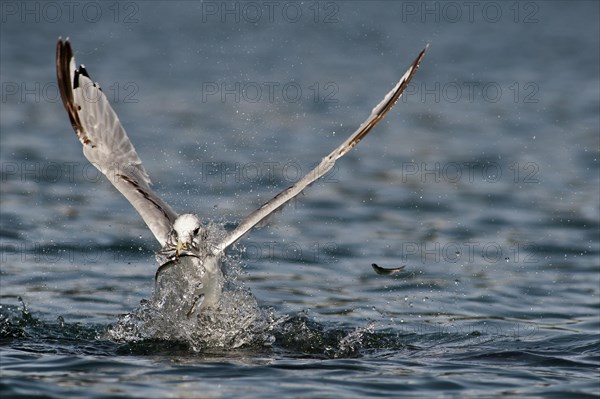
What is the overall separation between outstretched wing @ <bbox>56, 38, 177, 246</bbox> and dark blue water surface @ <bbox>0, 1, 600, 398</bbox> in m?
0.86

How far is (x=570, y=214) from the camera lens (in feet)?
54.5

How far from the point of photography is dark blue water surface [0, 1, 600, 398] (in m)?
10.1

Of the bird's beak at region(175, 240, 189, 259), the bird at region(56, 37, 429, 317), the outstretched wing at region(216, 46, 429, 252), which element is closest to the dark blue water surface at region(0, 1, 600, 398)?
the bird at region(56, 37, 429, 317)

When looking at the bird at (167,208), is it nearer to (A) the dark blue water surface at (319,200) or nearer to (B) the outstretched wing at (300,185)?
(B) the outstretched wing at (300,185)

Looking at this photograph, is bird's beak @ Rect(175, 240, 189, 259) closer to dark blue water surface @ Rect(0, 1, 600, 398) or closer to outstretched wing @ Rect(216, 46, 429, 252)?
outstretched wing @ Rect(216, 46, 429, 252)

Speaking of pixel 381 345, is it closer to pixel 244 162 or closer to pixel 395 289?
pixel 395 289

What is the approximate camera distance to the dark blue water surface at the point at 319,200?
10.1 metres

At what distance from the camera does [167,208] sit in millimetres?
11750

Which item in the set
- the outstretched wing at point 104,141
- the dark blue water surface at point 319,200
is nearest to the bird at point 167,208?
the outstretched wing at point 104,141

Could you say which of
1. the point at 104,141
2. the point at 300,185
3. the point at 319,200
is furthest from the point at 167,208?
the point at 319,200

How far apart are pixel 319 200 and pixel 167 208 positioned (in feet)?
18.8

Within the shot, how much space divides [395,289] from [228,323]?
3013 millimetres

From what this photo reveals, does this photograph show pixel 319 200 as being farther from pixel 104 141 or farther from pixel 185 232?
pixel 185 232

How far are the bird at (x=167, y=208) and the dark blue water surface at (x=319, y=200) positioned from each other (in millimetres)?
321
